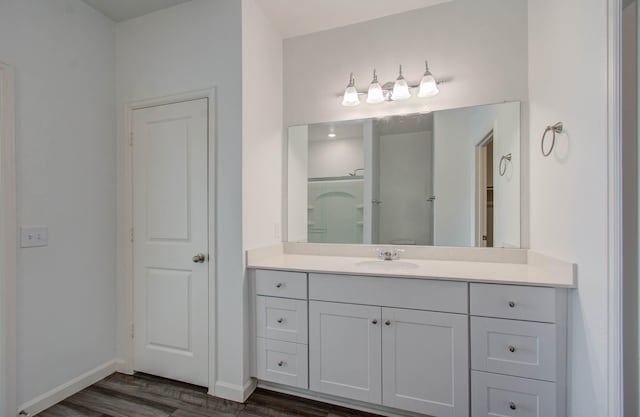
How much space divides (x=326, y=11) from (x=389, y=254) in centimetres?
179

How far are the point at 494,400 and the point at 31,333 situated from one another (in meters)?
2.55

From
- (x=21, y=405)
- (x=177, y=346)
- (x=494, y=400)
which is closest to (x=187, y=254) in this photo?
(x=177, y=346)

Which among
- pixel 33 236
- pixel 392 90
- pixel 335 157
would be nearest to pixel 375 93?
pixel 392 90

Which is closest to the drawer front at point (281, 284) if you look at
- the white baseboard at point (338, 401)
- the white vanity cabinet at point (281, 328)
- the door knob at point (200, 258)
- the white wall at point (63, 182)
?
the white vanity cabinet at point (281, 328)

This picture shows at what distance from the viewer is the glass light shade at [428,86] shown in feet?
6.57

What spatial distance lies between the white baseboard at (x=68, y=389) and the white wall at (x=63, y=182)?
0.03 metres

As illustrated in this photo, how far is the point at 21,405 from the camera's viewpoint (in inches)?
64.9

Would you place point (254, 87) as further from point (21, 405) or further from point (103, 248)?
point (21, 405)

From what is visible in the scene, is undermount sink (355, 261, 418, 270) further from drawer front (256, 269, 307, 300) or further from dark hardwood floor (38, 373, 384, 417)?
dark hardwood floor (38, 373, 384, 417)

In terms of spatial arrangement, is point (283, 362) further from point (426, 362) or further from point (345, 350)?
point (426, 362)

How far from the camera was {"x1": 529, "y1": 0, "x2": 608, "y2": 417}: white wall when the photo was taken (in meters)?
1.18

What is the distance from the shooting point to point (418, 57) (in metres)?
2.11

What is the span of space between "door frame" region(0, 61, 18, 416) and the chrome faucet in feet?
7.15

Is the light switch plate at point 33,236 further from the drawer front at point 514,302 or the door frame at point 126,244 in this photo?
the drawer front at point 514,302
